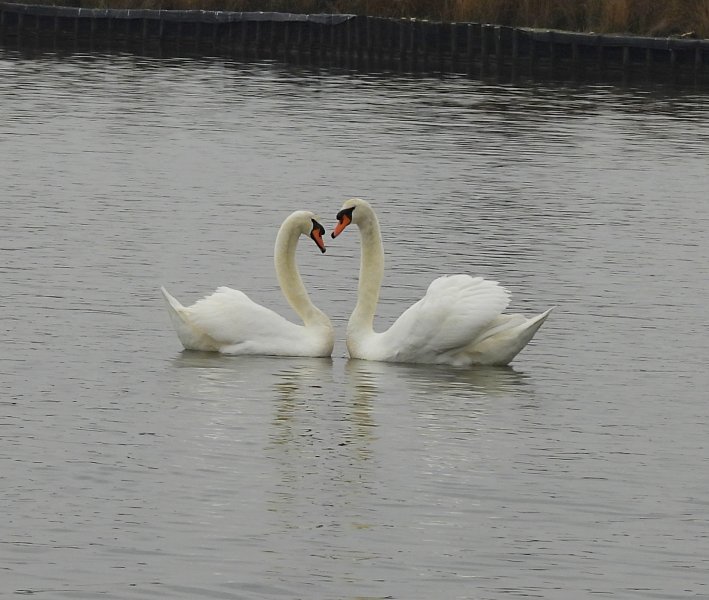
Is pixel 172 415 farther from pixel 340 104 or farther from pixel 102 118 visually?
pixel 340 104

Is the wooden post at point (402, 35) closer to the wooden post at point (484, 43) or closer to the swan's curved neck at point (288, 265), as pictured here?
the wooden post at point (484, 43)

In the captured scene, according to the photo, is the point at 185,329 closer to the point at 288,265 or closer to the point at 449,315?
the point at 288,265

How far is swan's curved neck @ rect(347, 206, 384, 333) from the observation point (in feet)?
55.0

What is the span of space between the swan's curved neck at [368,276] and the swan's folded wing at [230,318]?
73 cm

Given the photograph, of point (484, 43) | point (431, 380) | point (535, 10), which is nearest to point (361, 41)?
point (484, 43)

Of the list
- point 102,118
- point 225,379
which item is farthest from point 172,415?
point 102,118

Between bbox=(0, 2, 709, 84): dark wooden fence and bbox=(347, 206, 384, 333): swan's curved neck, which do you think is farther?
bbox=(0, 2, 709, 84): dark wooden fence

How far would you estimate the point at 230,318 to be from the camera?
1642cm

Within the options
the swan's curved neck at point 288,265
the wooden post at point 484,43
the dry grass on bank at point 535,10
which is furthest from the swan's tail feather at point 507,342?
the wooden post at point 484,43

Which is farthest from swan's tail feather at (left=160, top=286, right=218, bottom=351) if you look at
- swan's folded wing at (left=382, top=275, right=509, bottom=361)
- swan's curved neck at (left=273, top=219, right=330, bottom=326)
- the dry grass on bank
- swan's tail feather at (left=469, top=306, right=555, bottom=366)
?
the dry grass on bank

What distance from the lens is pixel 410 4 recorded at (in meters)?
54.8

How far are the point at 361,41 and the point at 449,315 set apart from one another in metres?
38.4

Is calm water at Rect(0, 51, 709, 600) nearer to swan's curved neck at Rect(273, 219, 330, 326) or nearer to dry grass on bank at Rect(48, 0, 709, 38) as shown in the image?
swan's curved neck at Rect(273, 219, 330, 326)

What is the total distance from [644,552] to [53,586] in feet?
10.8
